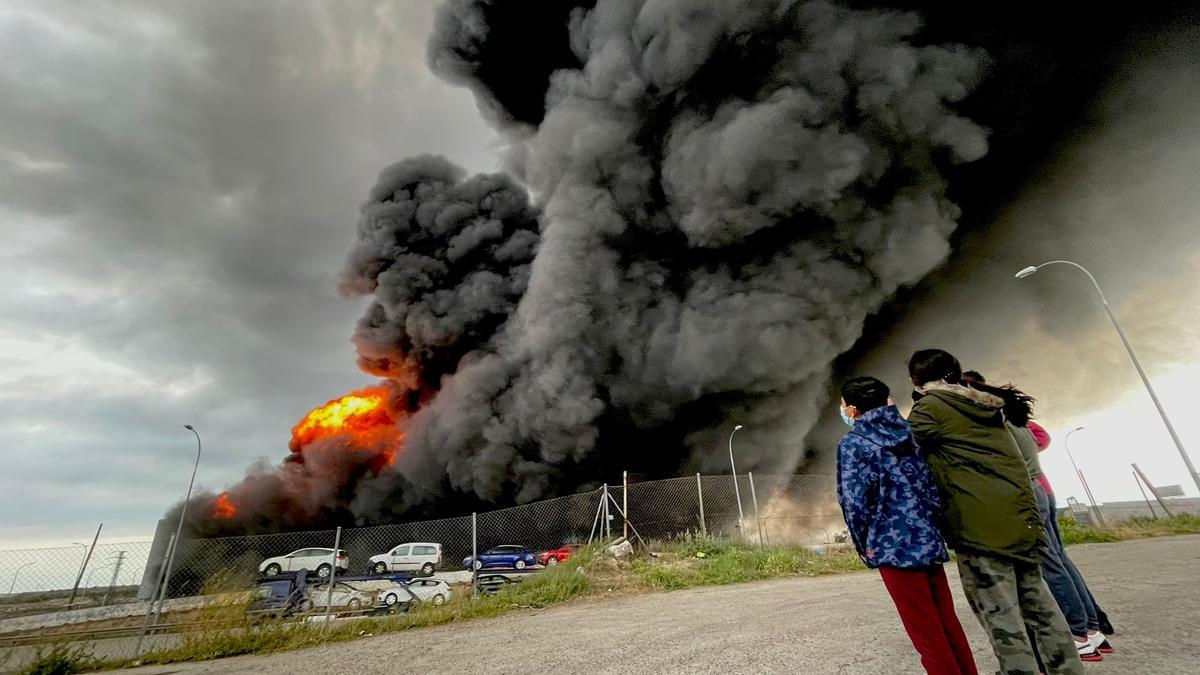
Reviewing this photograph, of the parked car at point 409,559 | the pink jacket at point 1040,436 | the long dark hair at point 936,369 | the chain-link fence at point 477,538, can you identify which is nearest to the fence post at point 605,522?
the chain-link fence at point 477,538

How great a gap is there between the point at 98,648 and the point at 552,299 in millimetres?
16505

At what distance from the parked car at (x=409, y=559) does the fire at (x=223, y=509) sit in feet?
42.4

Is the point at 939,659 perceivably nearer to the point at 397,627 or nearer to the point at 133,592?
the point at 397,627

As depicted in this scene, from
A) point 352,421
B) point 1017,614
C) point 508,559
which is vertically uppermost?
point 352,421

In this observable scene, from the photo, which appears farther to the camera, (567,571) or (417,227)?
(417,227)

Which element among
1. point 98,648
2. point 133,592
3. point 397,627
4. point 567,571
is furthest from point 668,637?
point 133,592

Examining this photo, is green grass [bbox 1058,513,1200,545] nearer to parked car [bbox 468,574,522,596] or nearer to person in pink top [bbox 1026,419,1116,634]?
person in pink top [bbox 1026,419,1116,634]

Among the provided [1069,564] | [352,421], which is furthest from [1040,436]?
[352,421]

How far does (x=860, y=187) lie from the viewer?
728 inches

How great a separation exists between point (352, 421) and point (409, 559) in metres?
14.6

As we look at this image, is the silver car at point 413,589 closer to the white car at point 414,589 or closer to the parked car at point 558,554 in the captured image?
the white car at point 414,589

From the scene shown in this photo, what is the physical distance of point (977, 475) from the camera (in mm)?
2191

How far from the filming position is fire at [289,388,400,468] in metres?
27.7

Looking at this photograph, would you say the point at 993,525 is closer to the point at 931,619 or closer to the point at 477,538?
the point at 931,619
